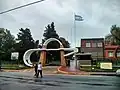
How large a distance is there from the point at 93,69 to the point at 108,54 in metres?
42.1

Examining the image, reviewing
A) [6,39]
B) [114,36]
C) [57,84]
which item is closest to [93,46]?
[114,36]

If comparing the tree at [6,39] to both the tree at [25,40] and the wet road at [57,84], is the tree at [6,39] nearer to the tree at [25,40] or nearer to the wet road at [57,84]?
the tree at [25,40]

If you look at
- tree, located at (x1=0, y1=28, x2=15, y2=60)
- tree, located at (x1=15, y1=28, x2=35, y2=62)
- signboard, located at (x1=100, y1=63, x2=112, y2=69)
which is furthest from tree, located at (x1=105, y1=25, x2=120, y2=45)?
signboard, located at (x1=100, y1=63, x2=112, y2=69)

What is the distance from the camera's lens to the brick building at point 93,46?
89188 mm

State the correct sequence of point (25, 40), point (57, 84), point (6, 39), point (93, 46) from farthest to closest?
point (6, 39)
point (25, 40)
point (93, 46)
point (57, 84)

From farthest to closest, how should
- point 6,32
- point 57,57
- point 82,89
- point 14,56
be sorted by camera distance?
point 6,32 → point 57,57 → point 14,56 → point 82,89

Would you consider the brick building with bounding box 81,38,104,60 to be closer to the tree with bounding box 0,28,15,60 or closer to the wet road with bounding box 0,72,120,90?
the tree with bounding box 0,28,15,60

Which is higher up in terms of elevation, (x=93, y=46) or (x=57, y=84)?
(x=93, y=46)

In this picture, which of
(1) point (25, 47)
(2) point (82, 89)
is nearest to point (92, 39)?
(1) point (25, 47)

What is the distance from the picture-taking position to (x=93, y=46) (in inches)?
3551

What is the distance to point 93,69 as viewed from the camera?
1908 inches

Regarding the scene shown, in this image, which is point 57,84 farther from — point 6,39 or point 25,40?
point 6,39

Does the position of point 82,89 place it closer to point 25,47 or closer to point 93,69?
point 93,69

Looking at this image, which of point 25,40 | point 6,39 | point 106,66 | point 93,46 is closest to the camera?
point 106,66
